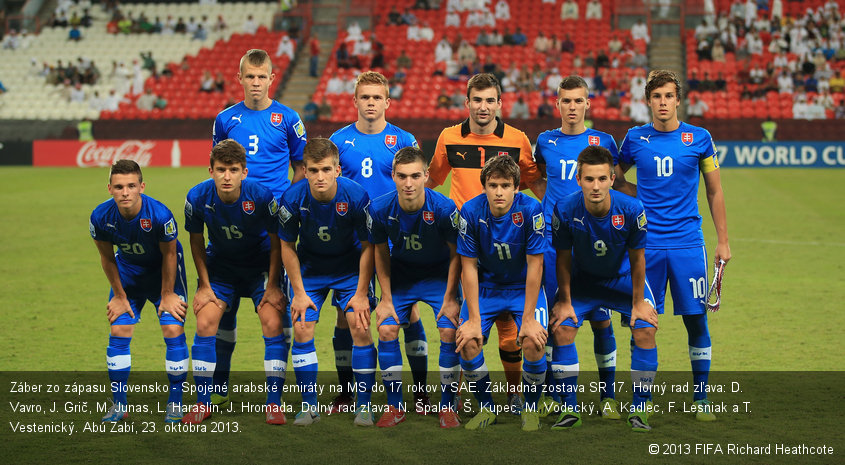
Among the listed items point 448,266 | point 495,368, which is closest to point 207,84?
point 495,368

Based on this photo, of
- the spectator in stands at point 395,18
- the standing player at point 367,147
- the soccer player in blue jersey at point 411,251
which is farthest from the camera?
the spectator in stands at point 395,18

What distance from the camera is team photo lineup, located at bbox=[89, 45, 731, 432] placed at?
5.75 metres

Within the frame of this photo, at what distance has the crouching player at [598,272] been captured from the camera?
5641mm

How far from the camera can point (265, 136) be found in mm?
6805

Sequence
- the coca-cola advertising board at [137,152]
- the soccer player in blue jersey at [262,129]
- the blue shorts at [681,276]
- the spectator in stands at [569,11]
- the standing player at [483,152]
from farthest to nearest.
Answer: the spectator in stands at [569,11] → the coca-cola advertising board at [137,152] → the soccer player in blue jersey at [262,129] → the standing player at [483,152] → the blue shorts at [681,276]

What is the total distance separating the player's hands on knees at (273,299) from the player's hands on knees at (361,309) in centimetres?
52

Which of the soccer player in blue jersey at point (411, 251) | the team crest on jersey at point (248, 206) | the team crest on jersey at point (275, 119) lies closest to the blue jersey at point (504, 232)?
the soccer player in blue jersey at point (411, 251)

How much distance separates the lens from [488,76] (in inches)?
248

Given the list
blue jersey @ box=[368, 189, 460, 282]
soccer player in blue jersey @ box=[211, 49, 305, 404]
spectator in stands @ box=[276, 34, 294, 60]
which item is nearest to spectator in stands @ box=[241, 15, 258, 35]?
spectator in stands @ box=[276, 34, 294, 60]

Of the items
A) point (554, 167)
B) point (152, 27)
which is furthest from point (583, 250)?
point (152, 27)

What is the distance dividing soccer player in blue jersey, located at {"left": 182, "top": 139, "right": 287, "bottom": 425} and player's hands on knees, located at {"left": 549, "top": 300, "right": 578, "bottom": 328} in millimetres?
1880

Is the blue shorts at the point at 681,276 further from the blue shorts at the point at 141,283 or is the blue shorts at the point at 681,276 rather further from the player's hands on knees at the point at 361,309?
the blue shorts at the point at 141,283

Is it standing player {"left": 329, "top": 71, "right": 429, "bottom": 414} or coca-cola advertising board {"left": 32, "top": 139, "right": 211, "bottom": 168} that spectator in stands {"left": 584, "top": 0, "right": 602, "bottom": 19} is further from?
standing player {"left": 329, "top": 71, "right": 429, "bottom": 414}

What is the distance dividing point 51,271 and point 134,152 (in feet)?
51.5
